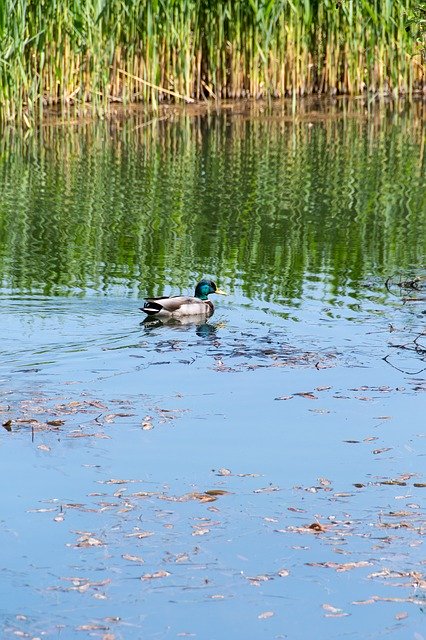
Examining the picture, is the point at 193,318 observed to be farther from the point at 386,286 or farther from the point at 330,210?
the point at 330,210

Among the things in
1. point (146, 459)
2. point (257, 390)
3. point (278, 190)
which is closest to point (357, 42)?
point (278, 190)

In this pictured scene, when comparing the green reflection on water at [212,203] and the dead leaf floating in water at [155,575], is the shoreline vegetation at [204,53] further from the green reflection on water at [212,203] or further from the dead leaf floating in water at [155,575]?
the dead leaf floating in water at [155,575]

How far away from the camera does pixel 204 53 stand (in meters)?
21.6

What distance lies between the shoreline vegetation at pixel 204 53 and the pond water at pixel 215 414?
4.15 meters

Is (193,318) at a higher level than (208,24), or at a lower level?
lower

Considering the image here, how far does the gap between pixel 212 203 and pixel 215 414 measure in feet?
23.7

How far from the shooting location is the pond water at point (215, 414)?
499 centimetres

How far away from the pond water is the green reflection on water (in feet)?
0.17

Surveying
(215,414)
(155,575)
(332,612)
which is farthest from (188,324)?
(332,612)

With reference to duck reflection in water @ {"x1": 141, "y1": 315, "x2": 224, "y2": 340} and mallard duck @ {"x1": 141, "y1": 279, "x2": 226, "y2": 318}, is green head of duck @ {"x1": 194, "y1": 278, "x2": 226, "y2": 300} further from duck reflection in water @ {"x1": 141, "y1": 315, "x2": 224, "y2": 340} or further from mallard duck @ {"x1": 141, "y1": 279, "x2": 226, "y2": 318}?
duck reflection in water @ {"x1": 141, "y1": 315, "x2": 224, "y2": 340}

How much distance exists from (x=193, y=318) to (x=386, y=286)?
1.72 meters

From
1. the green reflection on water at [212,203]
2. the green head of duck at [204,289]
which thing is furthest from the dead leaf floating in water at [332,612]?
the green reflection on water at [212,203]

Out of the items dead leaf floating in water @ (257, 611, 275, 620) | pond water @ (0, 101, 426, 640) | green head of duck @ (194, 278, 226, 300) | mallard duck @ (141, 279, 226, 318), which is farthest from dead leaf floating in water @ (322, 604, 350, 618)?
green head of duck @ (194, 278, 226, 300)

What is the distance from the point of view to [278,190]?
49.5ft
